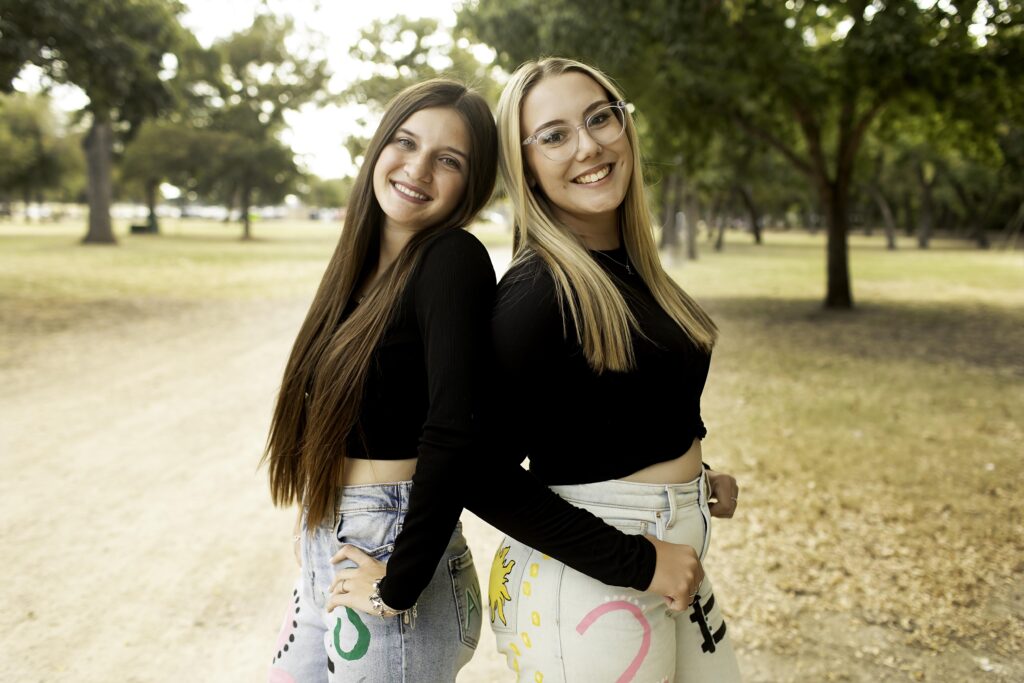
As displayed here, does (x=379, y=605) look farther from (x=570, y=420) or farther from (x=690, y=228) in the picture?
(x=690, y=228)

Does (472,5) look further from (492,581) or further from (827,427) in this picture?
(492,581)

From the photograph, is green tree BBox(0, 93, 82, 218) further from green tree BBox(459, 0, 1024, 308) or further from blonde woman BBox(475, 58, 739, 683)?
blonde woman BBox(475, 58, 739, 683)

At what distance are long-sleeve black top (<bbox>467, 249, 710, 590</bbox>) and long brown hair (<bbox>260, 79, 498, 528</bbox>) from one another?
11.3 inches

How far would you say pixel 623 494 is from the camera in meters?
1.58

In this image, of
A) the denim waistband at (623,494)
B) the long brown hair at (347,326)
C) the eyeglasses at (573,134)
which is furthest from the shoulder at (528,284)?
the denim waistband at (623,494)

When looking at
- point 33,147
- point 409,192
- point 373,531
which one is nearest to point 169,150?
point 33,147

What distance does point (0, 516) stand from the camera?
4.59m

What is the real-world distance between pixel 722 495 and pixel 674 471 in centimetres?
36

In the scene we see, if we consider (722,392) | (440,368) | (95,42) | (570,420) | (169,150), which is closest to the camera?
(440,368)

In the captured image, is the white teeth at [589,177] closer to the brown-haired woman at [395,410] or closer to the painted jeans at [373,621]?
the brown-haired woman at [395,410]

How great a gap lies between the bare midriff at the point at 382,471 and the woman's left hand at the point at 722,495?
0.76 m

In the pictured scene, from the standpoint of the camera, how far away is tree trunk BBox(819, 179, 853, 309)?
14727 mm

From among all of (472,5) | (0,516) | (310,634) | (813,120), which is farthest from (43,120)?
(310,634)

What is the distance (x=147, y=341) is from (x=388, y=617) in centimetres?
1017
